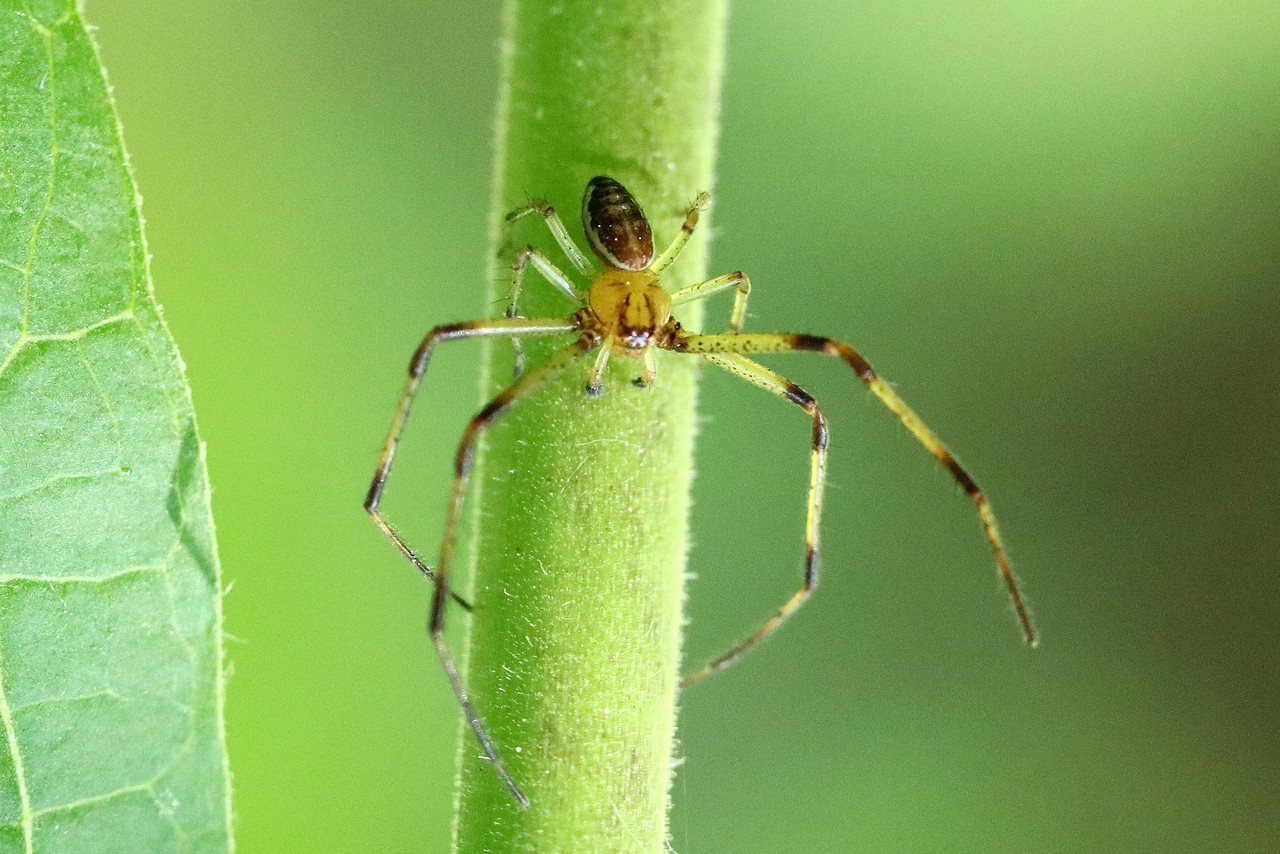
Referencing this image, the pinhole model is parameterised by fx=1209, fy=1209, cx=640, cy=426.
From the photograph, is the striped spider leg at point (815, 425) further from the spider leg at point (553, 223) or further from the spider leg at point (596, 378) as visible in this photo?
the spider leg at point (596, 378)

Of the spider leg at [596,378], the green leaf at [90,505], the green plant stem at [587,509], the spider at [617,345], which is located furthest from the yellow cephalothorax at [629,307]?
the green leaf at [90,505]

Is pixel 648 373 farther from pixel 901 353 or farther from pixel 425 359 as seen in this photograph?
pixel 901 353

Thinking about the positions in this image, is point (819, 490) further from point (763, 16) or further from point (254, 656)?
point (763, 16)

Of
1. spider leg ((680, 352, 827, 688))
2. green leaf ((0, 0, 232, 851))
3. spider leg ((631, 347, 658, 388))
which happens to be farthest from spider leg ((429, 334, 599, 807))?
spider leg ((680, 352, 827, 688))

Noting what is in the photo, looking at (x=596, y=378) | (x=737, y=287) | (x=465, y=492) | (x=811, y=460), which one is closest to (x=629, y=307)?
(x=737, y=287)

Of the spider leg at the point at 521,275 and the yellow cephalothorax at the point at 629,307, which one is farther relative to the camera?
the yellow cephalothorax at the point at 629,307
